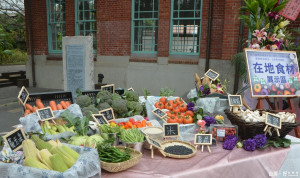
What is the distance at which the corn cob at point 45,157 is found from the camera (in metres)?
1.54

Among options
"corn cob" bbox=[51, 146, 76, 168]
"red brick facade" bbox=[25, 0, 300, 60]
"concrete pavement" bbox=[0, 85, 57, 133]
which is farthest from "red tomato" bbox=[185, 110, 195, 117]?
"red brick facade" bbox=[25, 0, 300, 60]

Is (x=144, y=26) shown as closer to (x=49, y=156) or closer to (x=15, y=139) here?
(x=15, y=139)

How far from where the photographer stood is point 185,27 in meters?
7.59

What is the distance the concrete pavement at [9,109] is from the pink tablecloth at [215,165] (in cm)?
334

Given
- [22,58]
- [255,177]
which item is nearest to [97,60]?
[255,177]

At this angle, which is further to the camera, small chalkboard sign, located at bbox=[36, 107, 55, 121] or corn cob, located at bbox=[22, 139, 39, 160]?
small chalkboard sign, located at bbox=[36, 107, 55, 121]

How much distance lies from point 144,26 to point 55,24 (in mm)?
4200

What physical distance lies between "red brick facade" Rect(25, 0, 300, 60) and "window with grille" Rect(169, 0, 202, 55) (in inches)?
10.4

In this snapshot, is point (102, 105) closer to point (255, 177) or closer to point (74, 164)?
point (74, 164)

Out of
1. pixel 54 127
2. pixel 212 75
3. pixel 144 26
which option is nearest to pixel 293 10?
pixel 212 75

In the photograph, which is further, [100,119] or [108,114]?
[108,114]

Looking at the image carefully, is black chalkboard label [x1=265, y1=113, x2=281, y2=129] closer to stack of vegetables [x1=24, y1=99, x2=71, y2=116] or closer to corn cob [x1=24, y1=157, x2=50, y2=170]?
corn cob [x1=24, y1=157, x2=50, y2=170]

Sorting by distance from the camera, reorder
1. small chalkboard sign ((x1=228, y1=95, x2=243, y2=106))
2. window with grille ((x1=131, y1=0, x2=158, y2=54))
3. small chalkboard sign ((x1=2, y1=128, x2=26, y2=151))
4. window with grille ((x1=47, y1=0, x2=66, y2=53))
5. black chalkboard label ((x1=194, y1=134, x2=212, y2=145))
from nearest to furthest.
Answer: small chalkboard sign ((x1=2, y1=128, x2=26, y2=151)), black chalkboard label ((x1=194, y1=134, x2=212, y2=145)), small chalkboard sign ((x1=228, y1=95, x2=243, y2=106)), window with grille ((x1=131, y1=0, x2=158, y2=54)), window with grille ((x1=47, y1=0, x2=66, y2=53))

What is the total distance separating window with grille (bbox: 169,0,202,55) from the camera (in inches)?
291
